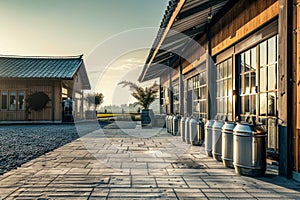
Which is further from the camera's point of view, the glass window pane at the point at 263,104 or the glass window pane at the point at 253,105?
the glass window pane at the point at 253,105

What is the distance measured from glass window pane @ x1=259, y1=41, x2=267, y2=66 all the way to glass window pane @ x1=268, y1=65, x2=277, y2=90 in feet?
0.93

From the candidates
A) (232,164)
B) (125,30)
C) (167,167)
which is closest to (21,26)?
(125,30)

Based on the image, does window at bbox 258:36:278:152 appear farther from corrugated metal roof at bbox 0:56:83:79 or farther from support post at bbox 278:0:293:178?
corrugated metal roof at bbox 0:56:83:79

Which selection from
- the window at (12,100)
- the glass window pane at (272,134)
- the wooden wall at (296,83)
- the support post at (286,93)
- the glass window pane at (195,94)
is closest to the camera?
the wooden wall at (296,83)

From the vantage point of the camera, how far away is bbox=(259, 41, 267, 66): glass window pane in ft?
19.4

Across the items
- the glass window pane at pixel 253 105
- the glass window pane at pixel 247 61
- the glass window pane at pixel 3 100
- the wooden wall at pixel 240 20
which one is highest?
the wooden wall at pixel 240 20

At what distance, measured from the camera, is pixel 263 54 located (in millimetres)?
6008

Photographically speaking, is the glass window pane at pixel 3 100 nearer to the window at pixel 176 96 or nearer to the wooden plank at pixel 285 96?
the window at pixel 176 96

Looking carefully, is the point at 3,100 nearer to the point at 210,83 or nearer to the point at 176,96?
the point at 176,96

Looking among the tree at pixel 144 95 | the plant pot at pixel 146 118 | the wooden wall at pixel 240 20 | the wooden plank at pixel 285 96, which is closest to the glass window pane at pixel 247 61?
the wooden wall at pixel 240 20

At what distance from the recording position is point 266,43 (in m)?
5.89

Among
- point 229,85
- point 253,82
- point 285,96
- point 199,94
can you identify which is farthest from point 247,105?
point 199,94

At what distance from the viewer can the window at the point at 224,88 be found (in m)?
7.90

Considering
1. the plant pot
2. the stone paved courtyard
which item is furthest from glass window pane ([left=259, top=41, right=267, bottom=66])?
the plant pot
